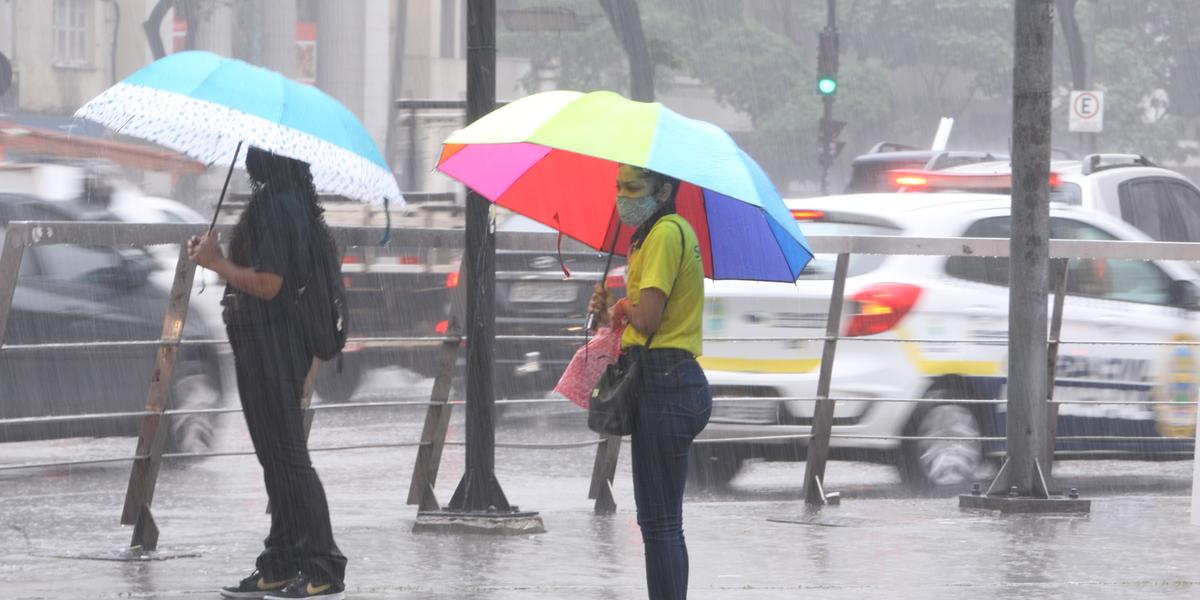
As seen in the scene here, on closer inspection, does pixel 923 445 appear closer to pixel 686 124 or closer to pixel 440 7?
pixel 686 124

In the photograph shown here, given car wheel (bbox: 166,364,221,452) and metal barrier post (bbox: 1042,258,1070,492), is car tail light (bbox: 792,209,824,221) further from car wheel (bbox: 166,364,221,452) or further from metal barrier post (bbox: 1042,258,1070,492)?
car wheel (bbox: 166,364,221,452)

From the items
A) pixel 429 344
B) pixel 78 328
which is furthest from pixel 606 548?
pixel 78 328

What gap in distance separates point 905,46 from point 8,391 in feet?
180

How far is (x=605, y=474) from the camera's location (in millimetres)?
9539

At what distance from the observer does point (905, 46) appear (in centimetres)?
6288

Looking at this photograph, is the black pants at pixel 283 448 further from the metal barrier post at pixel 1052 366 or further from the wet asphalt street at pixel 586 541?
the metal barrier post at pixel 1052 366

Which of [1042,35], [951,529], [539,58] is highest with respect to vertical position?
[539,58]

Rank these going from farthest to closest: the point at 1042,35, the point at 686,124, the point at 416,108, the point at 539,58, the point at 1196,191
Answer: the point at 539,58, the point at 416,108, the point at 1196,191, the point at 1042,35, the point at 686,124

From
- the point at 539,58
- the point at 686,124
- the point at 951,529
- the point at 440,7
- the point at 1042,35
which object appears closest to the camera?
the point at 686,124

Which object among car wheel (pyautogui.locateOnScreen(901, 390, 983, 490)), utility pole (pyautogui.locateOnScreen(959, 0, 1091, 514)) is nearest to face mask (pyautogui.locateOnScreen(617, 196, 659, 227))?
utility pole (pyautogui.locateOnScreen(959, 0, 1091, 514))

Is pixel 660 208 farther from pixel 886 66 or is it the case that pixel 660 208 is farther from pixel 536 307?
pixel 886 66

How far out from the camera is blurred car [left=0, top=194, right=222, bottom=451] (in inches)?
407

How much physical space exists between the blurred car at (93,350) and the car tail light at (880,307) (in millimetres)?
3423

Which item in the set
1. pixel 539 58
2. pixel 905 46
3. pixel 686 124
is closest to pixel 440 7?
pixel 539 58
